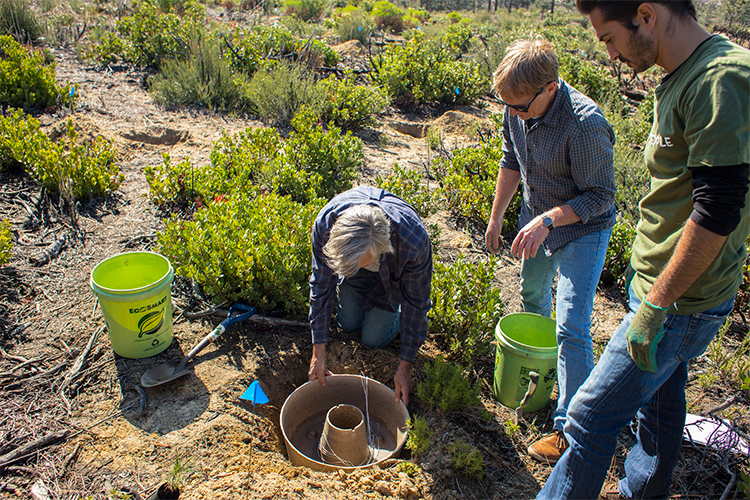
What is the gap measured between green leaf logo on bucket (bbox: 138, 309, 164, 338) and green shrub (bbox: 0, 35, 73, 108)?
4.48 m

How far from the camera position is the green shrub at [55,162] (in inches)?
A: 158

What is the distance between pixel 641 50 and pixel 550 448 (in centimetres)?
201

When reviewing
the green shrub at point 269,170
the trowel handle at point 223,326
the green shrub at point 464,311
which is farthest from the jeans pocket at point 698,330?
the green shrub at point 269,170

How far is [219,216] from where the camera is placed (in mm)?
3465

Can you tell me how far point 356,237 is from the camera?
213cm

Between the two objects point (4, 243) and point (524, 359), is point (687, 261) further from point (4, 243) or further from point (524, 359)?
point (4, 243)

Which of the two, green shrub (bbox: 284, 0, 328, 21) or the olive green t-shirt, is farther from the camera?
green shrub (bbox: 284, 0, 328, 21)

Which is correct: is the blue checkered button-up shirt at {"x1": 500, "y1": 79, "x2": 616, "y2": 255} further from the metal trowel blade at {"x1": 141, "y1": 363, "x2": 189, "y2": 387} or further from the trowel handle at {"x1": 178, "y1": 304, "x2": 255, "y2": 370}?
the metal trowel blade at {"x1": 141, "y1": 363, "x2": 189, "y2": 387}

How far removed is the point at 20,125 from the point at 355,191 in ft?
12.3

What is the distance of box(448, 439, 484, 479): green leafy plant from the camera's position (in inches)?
94.1

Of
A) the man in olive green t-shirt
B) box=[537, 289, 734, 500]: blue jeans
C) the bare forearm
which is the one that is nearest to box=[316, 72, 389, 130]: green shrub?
the man in olive green t-shirt

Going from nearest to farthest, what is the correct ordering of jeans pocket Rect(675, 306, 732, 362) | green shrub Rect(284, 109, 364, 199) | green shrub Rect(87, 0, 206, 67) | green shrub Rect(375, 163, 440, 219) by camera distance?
jeans pocket Rect(675, 306, 732, 362)
green shrub Rect(375, 163, 440, 219)
green shrub Rect(284, 109, 364, 199)
green shrub Rect(87, 0, 206, 67)

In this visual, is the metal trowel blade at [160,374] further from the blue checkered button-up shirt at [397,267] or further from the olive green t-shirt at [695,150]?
the olive green t-shirt at [695,150]

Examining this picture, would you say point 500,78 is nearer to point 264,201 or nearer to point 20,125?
point 264,201
